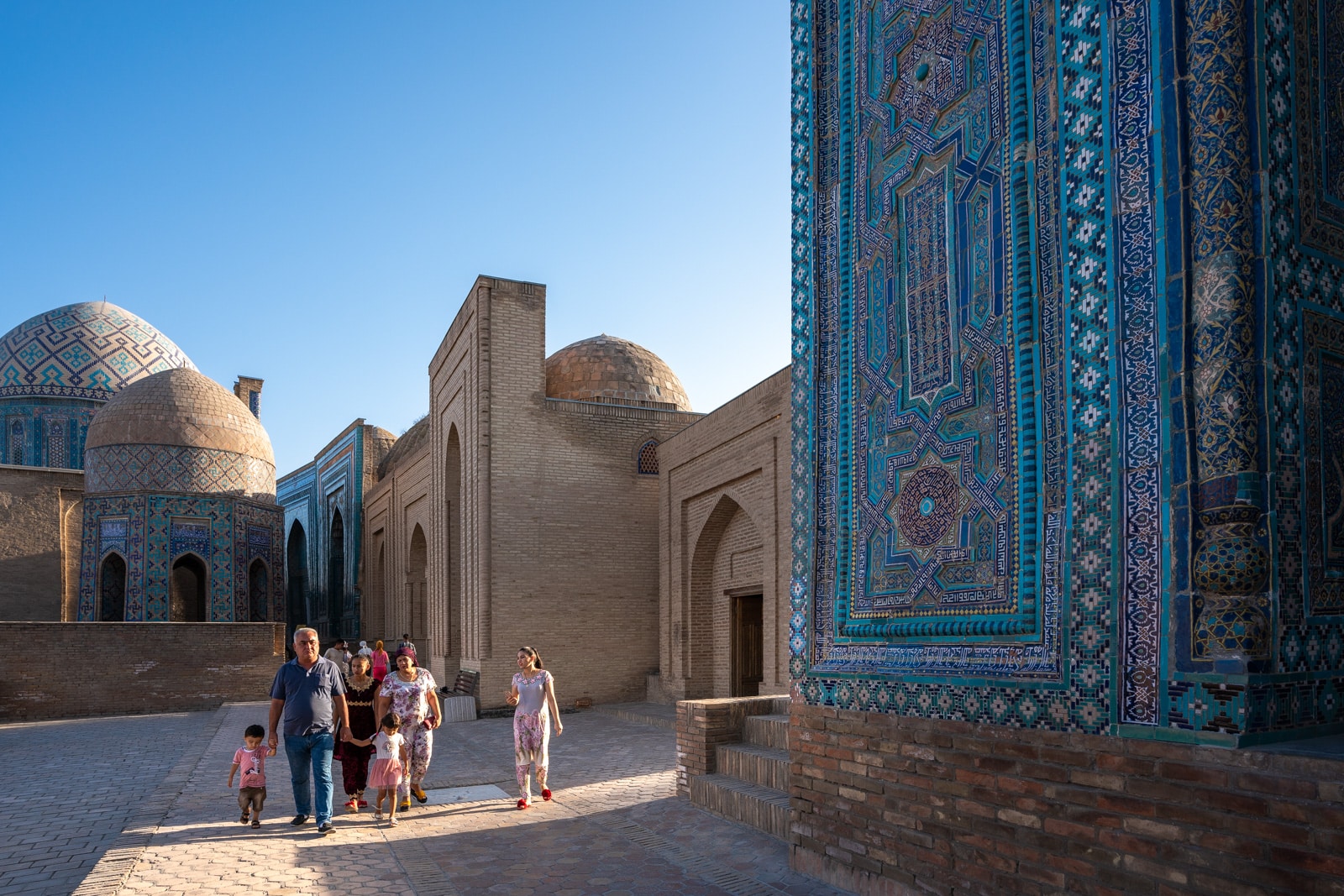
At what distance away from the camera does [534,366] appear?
15.7 m

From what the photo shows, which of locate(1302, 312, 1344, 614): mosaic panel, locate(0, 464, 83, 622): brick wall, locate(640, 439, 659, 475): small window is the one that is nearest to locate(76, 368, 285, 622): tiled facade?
locate(0, 464, 83, 622): brick wall

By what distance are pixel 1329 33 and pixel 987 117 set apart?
1.31 meters

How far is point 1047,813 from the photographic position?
12.3ft

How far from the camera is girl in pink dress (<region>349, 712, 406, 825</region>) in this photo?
22.4 feet

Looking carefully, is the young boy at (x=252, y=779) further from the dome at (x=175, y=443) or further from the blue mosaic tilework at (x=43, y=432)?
the blue mosaic tilework at (x=43, y=432)

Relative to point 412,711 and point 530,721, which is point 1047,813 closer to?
point 530,721

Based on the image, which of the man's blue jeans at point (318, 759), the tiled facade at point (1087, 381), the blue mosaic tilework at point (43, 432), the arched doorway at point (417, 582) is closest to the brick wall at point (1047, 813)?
the tiled facade at point (1087, 381)

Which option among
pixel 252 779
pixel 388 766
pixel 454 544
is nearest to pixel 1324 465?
pixel 388 766

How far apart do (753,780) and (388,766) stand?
2.57m

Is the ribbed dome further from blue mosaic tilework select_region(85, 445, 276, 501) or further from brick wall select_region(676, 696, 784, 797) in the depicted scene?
brick wall select_region(676, 696, 784, 797)

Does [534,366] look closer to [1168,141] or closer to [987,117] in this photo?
[987,117]

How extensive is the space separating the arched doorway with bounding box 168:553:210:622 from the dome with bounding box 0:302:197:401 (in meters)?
6.65

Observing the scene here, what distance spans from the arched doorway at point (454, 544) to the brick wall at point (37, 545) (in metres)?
9.83

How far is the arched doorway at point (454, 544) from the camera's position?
17.2m
